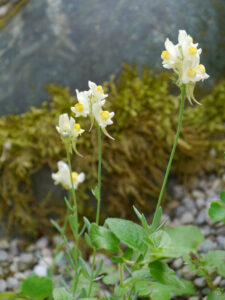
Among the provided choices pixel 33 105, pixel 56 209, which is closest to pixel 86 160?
pixel 56 209

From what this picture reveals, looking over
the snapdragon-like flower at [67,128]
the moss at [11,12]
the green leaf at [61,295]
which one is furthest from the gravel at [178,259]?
the moss at [11,12]

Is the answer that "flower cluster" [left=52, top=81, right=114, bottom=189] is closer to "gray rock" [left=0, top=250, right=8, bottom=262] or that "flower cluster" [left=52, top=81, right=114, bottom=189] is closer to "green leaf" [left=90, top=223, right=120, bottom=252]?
"green leaf" [left=90, top=223, right=120, bottom=252]

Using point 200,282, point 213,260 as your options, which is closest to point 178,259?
point 200,282

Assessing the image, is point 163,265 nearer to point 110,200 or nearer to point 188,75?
point 188,75

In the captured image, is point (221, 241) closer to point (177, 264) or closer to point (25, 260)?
point (177, 264)

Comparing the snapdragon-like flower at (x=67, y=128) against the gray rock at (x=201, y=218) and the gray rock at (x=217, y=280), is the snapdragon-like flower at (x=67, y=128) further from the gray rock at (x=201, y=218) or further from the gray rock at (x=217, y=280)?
the gray rock at (x=201, y=218)

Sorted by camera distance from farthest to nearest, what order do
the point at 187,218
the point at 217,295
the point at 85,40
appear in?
the point at 85,40 < the point at 187,218 < the point at 217,295
